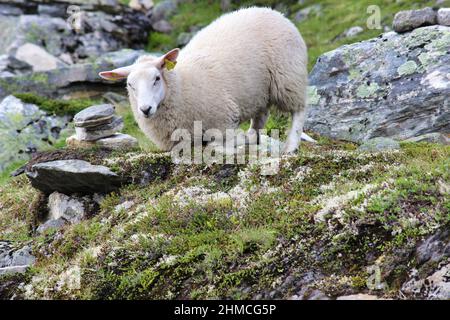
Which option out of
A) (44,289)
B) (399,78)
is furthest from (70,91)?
(44,289)

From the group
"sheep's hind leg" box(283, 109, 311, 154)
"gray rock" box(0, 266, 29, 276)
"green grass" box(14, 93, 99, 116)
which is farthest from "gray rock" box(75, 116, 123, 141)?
"green grass" box(14, 93, 99, 116)

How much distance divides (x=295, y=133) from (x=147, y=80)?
2874 mm

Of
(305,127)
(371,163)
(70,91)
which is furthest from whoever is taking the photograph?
(70,91)

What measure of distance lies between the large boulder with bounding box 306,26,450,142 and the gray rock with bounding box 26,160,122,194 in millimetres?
4560

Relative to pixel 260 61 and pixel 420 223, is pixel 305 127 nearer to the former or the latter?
pixel 260 61

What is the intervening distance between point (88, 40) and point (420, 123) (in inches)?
520

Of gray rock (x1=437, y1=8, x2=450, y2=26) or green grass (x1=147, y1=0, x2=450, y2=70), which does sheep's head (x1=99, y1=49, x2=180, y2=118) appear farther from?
green grass (x1=147, y1=0, x2=450, y2=70)

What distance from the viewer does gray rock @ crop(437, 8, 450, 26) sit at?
39.1 ft

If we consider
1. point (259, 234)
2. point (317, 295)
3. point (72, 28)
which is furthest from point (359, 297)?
point (72, 28)

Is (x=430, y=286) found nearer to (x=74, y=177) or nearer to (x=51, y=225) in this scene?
(x=74, y=177)

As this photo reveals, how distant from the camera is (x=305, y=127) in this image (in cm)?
1209

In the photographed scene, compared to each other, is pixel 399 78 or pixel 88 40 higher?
pixel 399 78

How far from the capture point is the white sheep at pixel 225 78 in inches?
363

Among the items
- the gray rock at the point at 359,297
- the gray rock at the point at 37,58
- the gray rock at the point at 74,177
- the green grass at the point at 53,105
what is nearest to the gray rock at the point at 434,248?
the gray rock at the point at 359,297
